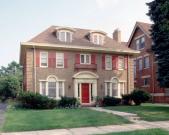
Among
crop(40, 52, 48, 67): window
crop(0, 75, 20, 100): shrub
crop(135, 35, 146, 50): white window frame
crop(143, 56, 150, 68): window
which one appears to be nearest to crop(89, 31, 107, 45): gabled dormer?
crop(40, 52, 48, 67): window

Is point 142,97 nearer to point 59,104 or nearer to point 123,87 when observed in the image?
point 123,87

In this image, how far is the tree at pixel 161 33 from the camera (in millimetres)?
20266

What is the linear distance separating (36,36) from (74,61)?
15.6 ft

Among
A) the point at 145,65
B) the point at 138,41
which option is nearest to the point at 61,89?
the point at 145,65

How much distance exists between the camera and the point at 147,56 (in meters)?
37.1

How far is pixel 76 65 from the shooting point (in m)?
27.2

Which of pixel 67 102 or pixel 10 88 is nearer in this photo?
pixel 67 102

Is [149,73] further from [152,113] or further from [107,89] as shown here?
[152,113]

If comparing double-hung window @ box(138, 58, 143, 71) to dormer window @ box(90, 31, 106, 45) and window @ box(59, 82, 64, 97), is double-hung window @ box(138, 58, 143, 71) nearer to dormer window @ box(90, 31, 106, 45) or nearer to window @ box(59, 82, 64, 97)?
dormer window @ box(90, 31, 106, 45)

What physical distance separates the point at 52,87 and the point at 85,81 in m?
3.66

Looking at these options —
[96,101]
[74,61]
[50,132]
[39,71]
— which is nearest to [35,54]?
[39,71]

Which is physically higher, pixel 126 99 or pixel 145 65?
pixel 145 65

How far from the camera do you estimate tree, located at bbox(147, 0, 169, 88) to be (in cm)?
2027

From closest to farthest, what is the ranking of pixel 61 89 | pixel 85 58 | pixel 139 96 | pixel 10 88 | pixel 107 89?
pixel 61 89 → pixel 139 96 → pixel 85 58 → pixel 107 89 → pixel 10 88
